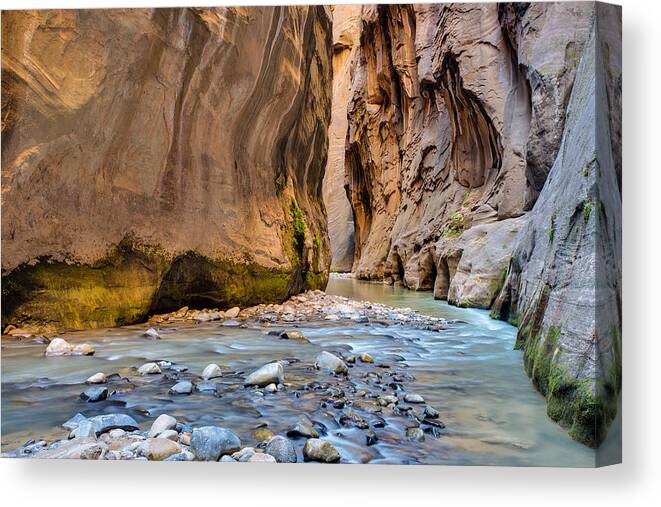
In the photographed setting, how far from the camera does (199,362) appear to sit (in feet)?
10.6

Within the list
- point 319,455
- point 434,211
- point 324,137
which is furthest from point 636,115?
point 434,211

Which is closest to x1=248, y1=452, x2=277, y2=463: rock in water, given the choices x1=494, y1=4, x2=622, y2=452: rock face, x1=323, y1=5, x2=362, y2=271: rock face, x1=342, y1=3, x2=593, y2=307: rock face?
x1=494, y1=4, x2=622, y2=452: rock face

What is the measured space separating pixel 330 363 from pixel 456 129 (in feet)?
32.2

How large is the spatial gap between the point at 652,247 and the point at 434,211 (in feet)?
33.9

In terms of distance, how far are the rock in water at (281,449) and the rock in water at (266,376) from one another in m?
0.43

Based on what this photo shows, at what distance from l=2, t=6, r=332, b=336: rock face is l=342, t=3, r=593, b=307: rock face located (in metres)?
2.73

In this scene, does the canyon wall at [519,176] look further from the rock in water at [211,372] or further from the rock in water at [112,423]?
the rock in water at [112,423]

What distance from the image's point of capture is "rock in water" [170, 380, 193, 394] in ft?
9.68

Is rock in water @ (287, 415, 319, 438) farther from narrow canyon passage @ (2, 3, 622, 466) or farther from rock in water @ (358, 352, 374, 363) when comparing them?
rock in water @ (358, 352, 374, 363)

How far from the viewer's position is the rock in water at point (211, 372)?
3.09m

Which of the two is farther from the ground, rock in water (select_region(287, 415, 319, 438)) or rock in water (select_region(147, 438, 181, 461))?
rock in water (select_region(287, 415, 319, 438))

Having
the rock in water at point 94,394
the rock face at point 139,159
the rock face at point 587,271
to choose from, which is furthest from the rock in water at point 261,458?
the rock face at point 139,159

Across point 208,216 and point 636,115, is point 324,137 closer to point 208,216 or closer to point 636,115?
point 208,216

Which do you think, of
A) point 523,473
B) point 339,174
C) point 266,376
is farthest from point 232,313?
point 339,174
